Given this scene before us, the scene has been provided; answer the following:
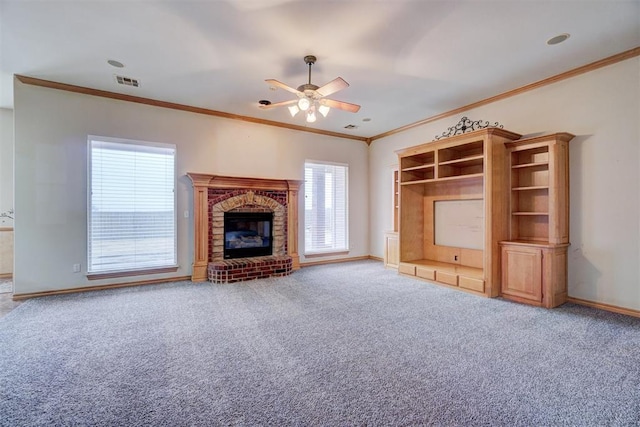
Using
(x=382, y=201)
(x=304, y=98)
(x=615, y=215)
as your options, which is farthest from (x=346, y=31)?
(x=382, y=201)

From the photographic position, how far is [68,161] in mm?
4293

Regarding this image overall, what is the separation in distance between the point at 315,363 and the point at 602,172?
4129mm

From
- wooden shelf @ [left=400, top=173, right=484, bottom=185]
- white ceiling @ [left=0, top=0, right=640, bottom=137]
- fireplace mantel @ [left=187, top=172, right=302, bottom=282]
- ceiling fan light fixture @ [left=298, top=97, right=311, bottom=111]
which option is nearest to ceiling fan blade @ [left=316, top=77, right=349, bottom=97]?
ceiling fan light fixture @ [left=298, top=97, right=311, bottom=111]

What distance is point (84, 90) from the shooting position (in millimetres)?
4344

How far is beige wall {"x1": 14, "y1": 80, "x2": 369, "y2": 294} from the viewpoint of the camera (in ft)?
13.3

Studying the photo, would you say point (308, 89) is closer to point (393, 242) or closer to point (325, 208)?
point (325, 208)

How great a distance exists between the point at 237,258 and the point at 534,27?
17.2ft

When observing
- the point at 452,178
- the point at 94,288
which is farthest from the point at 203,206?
the point at 452,178

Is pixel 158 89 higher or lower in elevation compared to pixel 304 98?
higher

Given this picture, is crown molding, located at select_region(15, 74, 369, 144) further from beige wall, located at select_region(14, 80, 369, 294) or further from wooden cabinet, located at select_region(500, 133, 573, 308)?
wooden cabinet, located at select_region(500, 133, 573, 308)

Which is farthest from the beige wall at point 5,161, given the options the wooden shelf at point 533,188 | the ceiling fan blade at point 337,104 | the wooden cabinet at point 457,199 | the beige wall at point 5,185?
the wooden shelf at point 533,188

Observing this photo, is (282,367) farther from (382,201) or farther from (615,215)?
(382,201)

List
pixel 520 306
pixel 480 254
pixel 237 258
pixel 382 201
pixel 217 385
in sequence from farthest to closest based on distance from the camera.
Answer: pixel 382 201 < pixel 237 258 < pixel 480 254 < pixel 520 306 < pixel 217 385

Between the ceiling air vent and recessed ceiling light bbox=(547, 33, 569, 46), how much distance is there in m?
5.19
